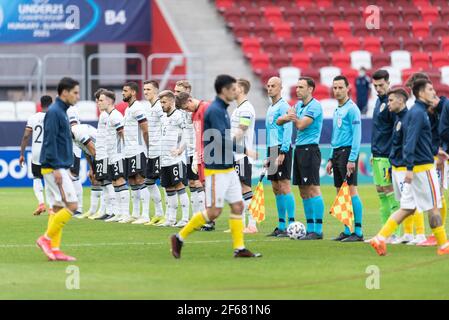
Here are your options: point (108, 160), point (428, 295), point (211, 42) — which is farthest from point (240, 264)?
point (211, 42)

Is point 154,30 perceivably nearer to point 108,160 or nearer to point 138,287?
point 108,160

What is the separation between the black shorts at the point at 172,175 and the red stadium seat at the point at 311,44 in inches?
719

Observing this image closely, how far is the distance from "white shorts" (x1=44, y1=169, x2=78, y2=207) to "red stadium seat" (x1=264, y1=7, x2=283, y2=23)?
23.6 meters

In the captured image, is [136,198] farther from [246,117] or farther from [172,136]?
[246,117]

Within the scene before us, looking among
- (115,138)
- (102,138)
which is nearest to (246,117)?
(115,138)

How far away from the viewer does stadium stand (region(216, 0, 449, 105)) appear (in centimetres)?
3584

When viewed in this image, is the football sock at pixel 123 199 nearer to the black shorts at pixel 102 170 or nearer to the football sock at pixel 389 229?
the black shorts at pixel 102 170

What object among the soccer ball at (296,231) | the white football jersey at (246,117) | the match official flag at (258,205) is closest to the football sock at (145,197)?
the match official flag at (258,205)

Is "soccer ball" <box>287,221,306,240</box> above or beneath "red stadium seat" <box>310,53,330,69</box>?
beneath

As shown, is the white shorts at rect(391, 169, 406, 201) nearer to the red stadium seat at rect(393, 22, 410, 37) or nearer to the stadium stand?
the stadium stand

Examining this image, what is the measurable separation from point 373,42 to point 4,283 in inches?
1040

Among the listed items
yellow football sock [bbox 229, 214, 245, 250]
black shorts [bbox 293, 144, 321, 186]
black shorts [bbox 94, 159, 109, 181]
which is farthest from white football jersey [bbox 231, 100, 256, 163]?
black shorts [bbox 94, 159, 109, 181]

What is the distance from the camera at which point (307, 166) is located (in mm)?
16641
